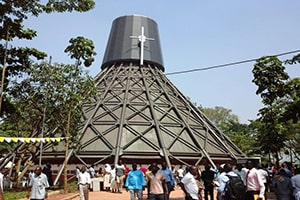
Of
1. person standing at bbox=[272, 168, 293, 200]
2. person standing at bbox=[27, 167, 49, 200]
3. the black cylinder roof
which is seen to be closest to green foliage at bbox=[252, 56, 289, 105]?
person standing at bbox=[272, 168, 293, 200]

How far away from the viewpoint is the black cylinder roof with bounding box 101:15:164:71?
33.2 meters

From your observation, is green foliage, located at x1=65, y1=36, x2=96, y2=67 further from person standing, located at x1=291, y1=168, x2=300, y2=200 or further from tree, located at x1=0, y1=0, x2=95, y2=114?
person standing, located at x1=291, y1=168, x2=300, y2=200

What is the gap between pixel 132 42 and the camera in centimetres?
3334

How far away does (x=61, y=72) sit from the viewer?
1947 centimetres

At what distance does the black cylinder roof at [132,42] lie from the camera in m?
33.2

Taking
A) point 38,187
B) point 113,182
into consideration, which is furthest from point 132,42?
point 38,187

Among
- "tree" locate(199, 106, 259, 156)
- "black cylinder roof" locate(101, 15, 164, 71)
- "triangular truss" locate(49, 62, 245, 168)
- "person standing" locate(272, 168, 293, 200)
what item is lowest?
"person standing" locate(272, 168, 293, 200)

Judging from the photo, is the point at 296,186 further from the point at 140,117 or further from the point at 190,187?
the point at 140,117

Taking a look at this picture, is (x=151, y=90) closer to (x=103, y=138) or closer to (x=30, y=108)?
(x=103, y=138)

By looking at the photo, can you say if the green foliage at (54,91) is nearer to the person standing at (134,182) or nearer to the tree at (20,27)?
the tree at (20,27)

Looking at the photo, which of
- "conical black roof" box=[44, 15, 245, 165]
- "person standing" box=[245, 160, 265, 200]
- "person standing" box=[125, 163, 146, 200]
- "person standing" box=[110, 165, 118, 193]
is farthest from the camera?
"conical black roof" box=[44, 15, 245, 165]

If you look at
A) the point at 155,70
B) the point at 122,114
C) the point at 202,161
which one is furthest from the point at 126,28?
the point at 202,161

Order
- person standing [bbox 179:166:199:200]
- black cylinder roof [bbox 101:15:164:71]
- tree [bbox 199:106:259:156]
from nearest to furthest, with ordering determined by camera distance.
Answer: person standing [bbox 179:166:199:200] < black cylinder roof [bbox 101:15:164:71] < tree [bbox 199:106:259:156]

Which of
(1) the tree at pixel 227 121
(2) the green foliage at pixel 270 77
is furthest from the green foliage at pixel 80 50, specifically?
(1) the tree at pixel 227 121
